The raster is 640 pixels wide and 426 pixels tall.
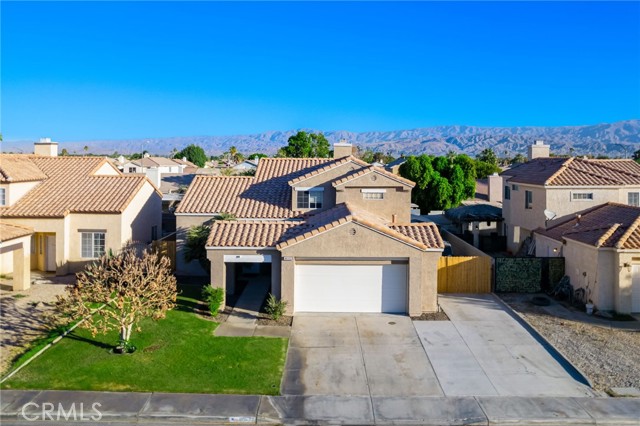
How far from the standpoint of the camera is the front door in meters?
27.4

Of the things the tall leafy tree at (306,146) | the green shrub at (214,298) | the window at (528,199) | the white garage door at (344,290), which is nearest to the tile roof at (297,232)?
the white garage door at (344,290)

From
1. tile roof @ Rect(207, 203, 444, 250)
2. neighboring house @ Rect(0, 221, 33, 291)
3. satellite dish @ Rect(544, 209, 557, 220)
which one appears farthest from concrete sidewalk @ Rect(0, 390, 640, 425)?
satellite dish @ Rect(544, 209, 557, 220)

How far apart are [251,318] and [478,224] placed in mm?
24130

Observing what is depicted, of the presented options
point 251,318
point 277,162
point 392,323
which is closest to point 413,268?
point 392,323

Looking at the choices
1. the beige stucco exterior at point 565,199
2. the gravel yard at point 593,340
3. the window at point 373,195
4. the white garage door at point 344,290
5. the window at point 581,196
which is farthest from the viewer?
the window at point 581,196

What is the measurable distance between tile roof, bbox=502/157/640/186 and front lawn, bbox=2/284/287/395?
21191 mm

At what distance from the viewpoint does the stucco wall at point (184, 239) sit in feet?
89.1

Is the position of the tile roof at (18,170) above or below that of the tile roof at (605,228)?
above

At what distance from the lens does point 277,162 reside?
33.2 metres

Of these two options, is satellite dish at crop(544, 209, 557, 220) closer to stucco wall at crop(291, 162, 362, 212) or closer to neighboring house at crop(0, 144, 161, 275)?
stucco wall at crop(291, 162, 362, 212)

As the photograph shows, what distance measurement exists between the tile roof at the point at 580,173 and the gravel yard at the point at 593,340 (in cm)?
1040

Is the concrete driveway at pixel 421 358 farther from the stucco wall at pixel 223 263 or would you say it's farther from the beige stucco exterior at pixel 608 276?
the beige stucco exterior at pixel 608 276

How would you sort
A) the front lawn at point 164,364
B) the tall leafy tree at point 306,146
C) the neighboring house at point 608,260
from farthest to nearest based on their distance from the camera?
the tall leafy tree at point 306,146, the neighboring house at point 608,260, the front lawn at point 164,364

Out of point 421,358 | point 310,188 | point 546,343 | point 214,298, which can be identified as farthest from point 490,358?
point 310,188
